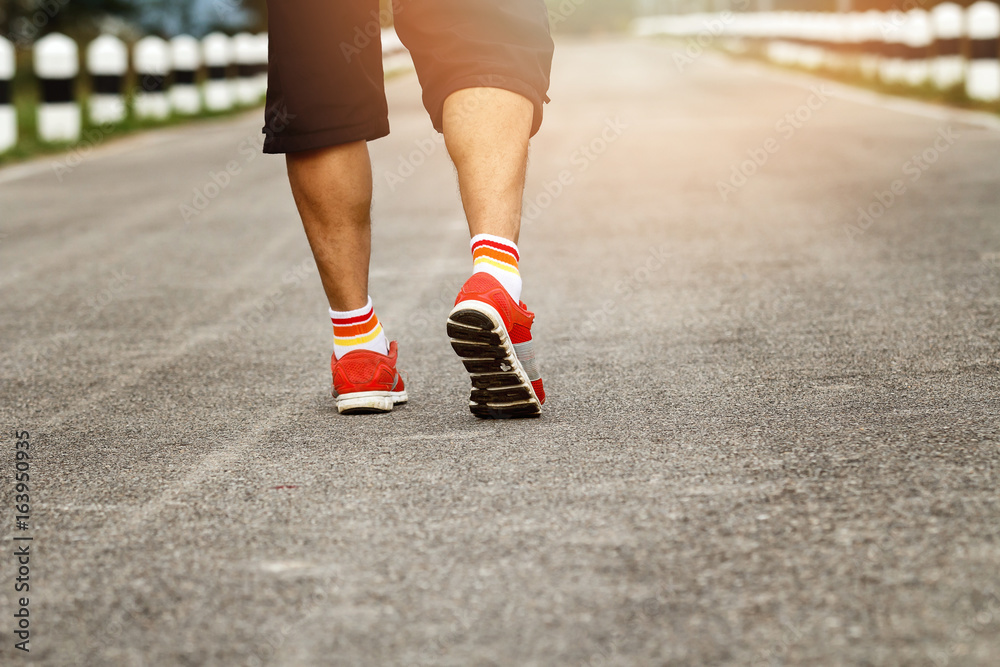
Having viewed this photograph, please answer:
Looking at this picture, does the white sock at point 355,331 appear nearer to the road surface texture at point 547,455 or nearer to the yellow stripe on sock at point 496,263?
the road surface texture at point 547,455

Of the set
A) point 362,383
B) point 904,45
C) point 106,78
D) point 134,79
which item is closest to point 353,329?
point 362,383

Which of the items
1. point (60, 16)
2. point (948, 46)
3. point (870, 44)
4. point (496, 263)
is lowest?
point (60, 16)

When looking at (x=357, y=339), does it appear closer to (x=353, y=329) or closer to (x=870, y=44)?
(x=353, y=329)

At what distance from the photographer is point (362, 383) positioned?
274cm

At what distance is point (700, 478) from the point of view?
212 centimetres

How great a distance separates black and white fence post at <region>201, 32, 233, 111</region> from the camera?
53.9 ft

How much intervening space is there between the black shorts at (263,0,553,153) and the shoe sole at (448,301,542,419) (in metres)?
0.51

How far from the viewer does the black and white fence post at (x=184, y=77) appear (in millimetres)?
15489

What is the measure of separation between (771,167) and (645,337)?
457cm

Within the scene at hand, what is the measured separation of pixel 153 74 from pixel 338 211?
13.0 metres

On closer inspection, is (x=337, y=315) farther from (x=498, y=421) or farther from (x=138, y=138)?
(x=138, y=138)

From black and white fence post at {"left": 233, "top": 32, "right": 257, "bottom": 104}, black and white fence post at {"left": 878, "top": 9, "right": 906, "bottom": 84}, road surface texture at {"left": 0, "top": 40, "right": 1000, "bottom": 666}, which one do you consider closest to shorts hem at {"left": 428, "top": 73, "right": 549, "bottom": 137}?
road surface texture at {"left": 0, "top": 40, "right": 1000, "bottom": 666}

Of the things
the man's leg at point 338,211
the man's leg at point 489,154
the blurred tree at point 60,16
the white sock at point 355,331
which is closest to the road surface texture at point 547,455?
the white sock at point 355,331

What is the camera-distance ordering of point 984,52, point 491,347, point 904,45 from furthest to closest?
point 904,45
point 984,52
point 491,347
